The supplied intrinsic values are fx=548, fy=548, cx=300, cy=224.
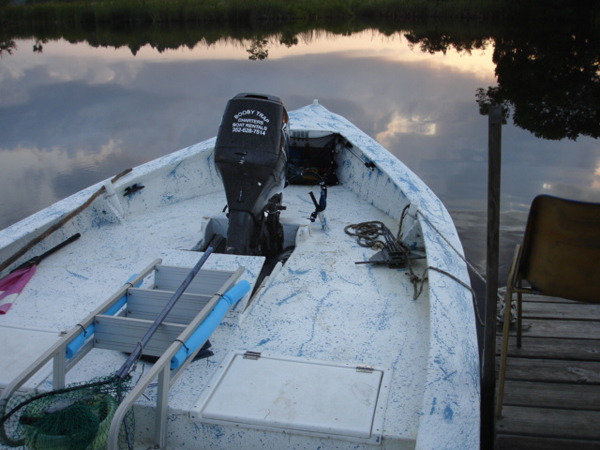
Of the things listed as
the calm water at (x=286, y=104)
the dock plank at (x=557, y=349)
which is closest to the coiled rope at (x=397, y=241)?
the dock plank at (x=557, y=349)

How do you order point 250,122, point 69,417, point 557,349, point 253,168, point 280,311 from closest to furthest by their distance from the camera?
point 69,417
point 557,349
point 280,311
point 253,168
point 250,122

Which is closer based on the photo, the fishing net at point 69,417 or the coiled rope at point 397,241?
the fishing net at point 69,417

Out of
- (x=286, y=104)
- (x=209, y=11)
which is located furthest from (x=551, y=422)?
(x=209, y=11)

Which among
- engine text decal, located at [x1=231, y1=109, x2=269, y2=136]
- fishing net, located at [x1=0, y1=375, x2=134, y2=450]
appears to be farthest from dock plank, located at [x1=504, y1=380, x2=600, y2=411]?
engine text decal, located at [x1=231, y1=109, x2=269, y2=136]

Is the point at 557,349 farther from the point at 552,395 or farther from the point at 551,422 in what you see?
the point at 551,422

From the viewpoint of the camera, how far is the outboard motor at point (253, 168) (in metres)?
3.37

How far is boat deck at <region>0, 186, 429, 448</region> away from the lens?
2160 mm

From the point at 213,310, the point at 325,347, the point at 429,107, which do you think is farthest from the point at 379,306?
the point at 429,107

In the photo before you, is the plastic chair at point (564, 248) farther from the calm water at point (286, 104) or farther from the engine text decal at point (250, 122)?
the calm water at point (286, 104)

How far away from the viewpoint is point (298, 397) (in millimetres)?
2176

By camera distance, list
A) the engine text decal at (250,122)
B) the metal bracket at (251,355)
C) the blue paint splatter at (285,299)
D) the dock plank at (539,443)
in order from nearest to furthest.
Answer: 1. the dock plank at (539,443)
2. the metal bracket at (251,355)
3. the blue paint splatter at (285,299)
4. the engine text decal at (250,122)

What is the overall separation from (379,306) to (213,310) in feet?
3.32

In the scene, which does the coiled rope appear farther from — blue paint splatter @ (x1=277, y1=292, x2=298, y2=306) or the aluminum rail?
the aluminum rail

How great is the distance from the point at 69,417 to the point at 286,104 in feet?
32.6
